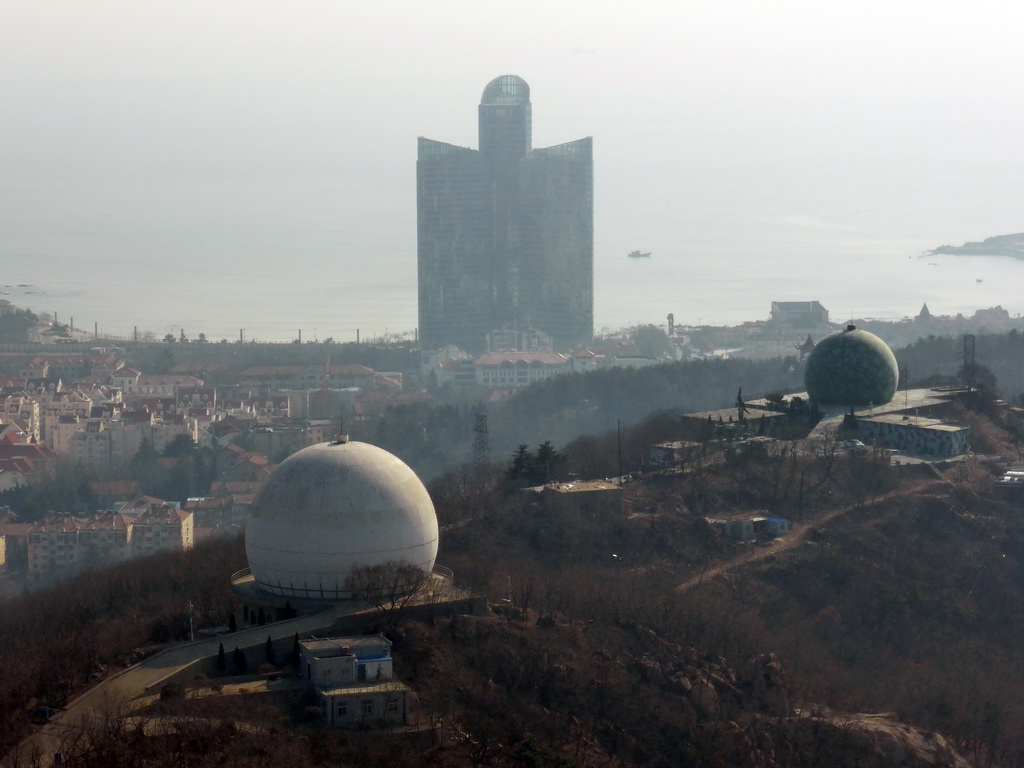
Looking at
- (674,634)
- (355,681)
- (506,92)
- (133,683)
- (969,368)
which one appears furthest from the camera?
(506,92)

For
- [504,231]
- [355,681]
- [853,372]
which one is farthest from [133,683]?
[504,231]

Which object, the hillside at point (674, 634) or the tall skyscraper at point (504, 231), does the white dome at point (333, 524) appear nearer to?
the hillside at point (674, 634)

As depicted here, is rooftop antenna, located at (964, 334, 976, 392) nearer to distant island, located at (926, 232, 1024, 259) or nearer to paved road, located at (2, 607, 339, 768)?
paved road, located at (2, 607, 339, 768)

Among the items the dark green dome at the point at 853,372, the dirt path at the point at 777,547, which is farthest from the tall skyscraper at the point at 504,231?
the dirt path at the point at 777,547

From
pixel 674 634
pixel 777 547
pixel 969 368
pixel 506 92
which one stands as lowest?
pixel 674 634

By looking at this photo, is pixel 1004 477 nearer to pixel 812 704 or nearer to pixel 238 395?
pixel 812 704

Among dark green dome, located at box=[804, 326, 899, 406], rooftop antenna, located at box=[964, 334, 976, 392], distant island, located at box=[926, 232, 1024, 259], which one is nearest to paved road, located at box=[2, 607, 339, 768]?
dark green dome, located at box=[804, 326, 899, 406]

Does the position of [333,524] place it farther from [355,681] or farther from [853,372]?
[853,372]
